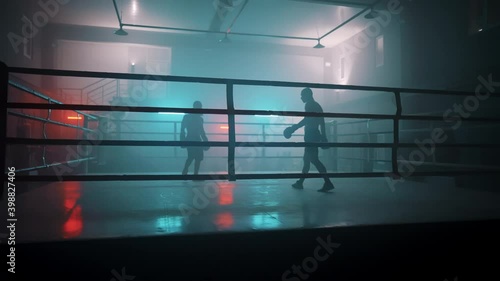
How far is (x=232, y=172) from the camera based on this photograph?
3029mm

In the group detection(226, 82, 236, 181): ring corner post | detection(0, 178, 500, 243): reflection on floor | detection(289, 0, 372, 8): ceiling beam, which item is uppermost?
detection(289, 0, 372, 8): ceiling beam

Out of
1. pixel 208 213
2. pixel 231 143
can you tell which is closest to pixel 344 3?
pixel 231 143

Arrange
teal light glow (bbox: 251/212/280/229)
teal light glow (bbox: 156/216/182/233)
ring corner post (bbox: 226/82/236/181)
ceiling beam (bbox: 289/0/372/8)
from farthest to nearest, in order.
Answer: ceiling beam (bbox: 289/0/372/8)
ring corner post (bbox: 226/82/236/181)
teal light glow (bbox: 251/212/280/229)
teal light glow (bbox: 156/216/182/233)

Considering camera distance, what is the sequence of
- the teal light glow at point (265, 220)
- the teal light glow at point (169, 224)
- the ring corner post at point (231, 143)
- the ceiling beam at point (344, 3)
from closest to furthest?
the teal light glow at point (169, 224), the teal light glow at point (265, 220), the ring corner post at point (231, 143), the ceiling beam at point (344, 3)

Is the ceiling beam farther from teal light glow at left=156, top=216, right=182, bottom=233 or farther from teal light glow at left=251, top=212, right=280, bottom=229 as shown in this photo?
teal light glow at left=156, top=216, right=182, bottom=233

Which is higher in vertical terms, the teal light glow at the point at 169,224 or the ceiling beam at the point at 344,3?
the ceiling beam at the point at 344,3

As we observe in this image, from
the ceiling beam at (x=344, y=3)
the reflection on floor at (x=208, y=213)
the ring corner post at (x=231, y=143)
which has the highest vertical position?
the ceiling beam at (x=344, y=3)

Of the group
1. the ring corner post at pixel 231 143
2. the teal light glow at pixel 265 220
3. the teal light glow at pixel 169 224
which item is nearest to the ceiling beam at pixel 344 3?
A: the ring corner post at pixel 231 143

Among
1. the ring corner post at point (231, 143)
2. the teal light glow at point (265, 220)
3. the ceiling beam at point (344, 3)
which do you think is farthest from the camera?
the ceiling beam at point (344, 3)

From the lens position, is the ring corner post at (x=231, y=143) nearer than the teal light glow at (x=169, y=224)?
No

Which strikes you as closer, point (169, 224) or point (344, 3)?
point (169, 224)

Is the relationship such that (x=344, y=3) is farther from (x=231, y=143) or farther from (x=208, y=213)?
(x=208, y=213)

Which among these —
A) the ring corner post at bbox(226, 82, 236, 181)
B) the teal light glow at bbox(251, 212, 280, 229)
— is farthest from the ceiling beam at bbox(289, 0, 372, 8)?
the teal light glow at bbox(251, 212, 280, 229)

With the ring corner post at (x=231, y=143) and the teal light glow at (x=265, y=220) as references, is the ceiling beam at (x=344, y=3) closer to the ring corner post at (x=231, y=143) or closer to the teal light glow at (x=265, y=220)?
the ring corner post at (x=231, y=143)
